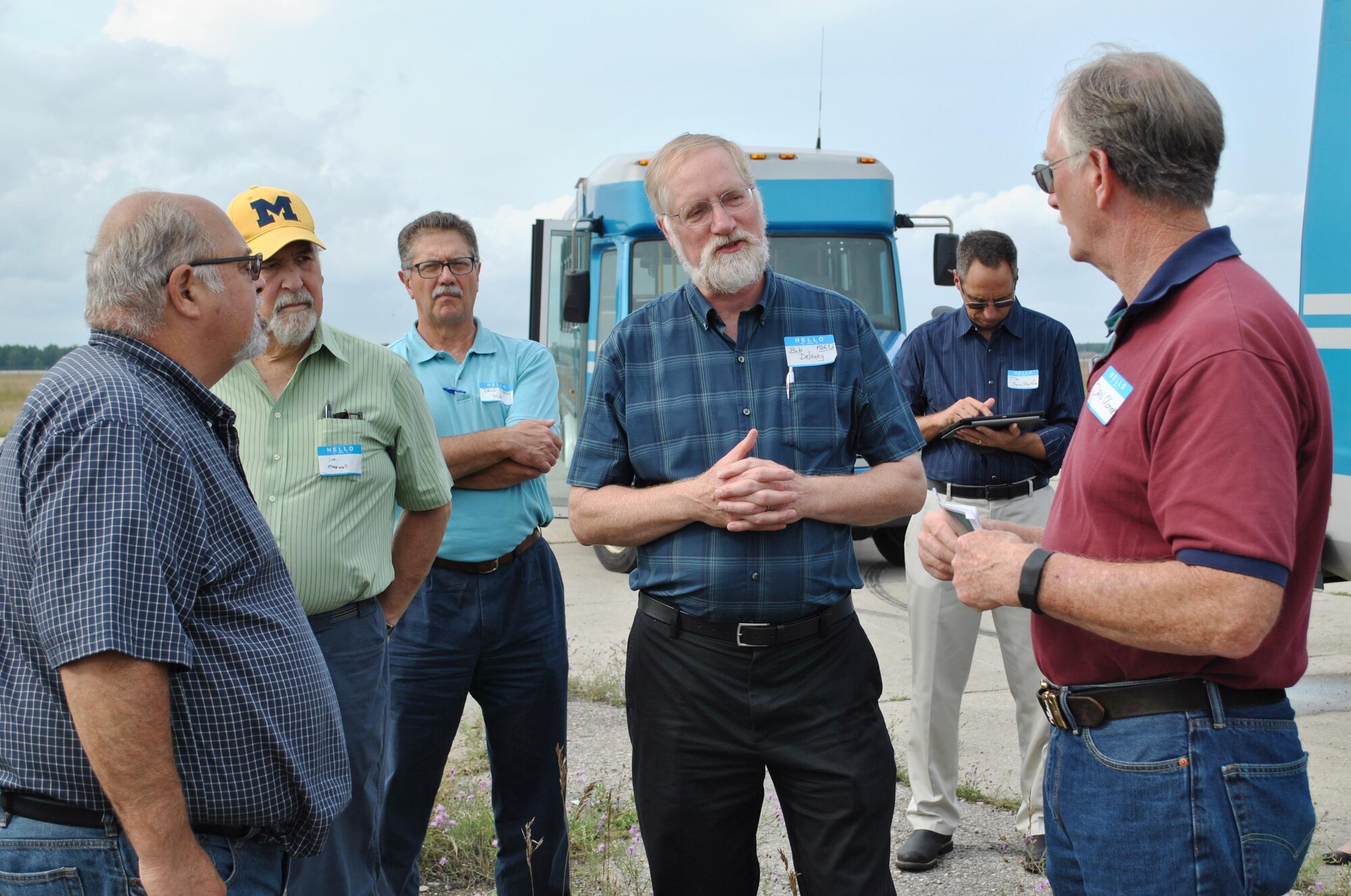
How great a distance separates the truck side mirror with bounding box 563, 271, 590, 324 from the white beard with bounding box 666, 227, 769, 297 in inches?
226

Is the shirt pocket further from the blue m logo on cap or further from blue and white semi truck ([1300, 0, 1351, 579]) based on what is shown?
blue and white semi truck ([1300, 0, 1351, 579])

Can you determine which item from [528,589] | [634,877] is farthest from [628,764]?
[528,589]

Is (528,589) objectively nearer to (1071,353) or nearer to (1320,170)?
(1071,353)

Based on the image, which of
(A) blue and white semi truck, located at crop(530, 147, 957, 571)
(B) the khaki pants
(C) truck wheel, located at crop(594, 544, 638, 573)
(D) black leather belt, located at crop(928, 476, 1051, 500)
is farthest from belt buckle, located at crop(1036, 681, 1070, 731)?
(C) truck wheel, located at crop(594, 544, 638, 573)

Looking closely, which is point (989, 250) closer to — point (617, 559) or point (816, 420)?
point (816, 420)

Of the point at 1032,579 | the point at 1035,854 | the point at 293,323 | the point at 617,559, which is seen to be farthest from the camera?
the point at 617,559

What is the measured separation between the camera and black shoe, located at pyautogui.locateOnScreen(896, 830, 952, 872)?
363cm

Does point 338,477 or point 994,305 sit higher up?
point 994,305

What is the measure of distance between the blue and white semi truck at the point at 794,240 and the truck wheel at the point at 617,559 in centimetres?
20

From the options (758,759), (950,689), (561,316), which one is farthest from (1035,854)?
(561,316)

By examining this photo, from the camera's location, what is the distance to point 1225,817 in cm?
163

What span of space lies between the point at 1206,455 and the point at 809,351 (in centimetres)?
113

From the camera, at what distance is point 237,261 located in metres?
1.89

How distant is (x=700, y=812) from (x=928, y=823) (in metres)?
1.58
